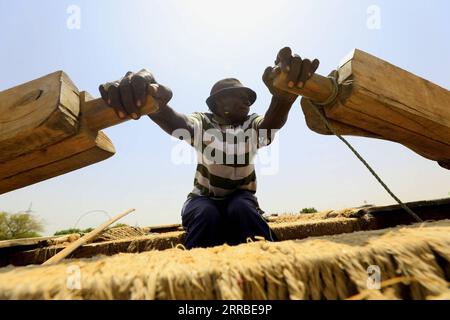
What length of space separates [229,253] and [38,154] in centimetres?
102

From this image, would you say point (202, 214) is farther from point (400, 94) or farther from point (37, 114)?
point (400, 94)

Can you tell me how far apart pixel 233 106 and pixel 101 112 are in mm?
1644

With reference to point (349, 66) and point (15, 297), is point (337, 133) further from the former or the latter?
point (15, 297)

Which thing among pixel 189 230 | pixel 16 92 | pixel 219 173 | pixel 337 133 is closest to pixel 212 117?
pixel 219 173

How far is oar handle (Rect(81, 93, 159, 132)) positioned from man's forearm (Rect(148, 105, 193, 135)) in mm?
962

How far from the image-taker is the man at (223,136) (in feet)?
4.13

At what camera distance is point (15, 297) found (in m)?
0.55

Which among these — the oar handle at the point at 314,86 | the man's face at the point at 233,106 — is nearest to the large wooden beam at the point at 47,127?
the oar handle at the point at 314,86

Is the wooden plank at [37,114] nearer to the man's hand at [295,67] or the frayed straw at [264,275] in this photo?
the frayed straw at [264,275]

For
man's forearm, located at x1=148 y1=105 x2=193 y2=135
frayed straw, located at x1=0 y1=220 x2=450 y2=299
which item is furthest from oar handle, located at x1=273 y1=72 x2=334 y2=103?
man's forearm, located at x1=148 y1=105 x2=193 y2=135

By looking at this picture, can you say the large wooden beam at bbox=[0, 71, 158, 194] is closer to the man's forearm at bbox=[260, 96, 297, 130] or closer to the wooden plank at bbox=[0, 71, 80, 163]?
the wooden plank at bbox=[0, 71, 80, 163]

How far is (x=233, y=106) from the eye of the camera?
2.76 metres

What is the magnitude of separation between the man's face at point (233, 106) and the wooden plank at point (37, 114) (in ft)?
5.46

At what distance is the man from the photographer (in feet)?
4.13
